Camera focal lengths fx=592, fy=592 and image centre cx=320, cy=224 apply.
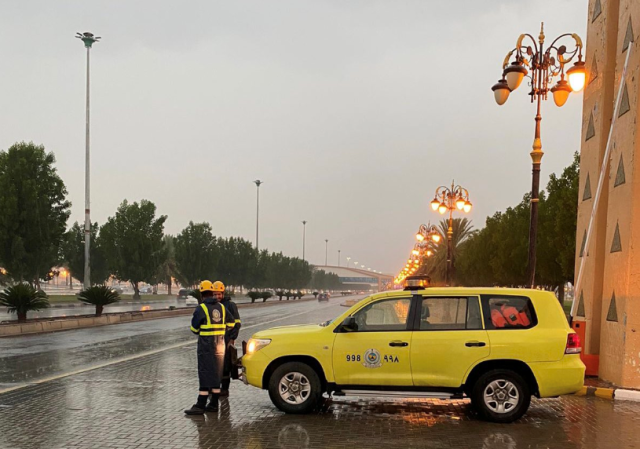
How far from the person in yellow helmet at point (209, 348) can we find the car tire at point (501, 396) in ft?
12.3

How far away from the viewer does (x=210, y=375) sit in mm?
8688

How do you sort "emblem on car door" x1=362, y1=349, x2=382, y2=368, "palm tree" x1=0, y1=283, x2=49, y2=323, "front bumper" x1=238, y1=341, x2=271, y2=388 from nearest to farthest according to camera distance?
1. "emblem on car door" x1=362, y1=349, x2=382, y2=368
2. "front bumper" x1=238, y1=341, x2=271, y2=388
3. "palm tree" x1=0, y1=283, x2=49, y2=323

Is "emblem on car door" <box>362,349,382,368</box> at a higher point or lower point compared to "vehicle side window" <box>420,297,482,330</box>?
lower

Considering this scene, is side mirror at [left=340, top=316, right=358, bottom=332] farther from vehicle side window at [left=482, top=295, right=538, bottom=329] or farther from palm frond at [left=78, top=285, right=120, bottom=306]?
palm frond at [left=78, top=285, right=120, bottom=306]

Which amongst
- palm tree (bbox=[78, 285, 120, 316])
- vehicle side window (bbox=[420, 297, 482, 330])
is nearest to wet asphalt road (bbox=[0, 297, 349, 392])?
palm tree (bbox=[78, 285, 120, 316])

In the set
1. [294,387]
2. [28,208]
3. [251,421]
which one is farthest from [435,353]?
A: [28,208]

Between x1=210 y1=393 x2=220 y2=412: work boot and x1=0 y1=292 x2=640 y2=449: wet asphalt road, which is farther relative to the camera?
x1=210 y1=393 x2=220 y2=412: work boot

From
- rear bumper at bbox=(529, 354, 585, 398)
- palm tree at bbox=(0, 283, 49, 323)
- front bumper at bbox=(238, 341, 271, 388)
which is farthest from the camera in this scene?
palm tree at bbox=(0, 283, 49, 323)

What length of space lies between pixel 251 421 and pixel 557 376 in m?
4.31

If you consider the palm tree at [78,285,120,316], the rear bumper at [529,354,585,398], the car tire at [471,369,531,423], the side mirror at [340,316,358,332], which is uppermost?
the side mirror at [340,316,358,332]

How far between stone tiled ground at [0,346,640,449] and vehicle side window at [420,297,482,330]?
134 centimetres

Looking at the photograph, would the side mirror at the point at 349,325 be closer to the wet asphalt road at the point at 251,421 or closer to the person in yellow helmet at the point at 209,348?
the wet asphalt road at the point at 251,421

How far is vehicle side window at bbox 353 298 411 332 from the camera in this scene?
28.3ft

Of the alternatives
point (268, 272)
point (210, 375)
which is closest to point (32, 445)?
point (210, 375)
